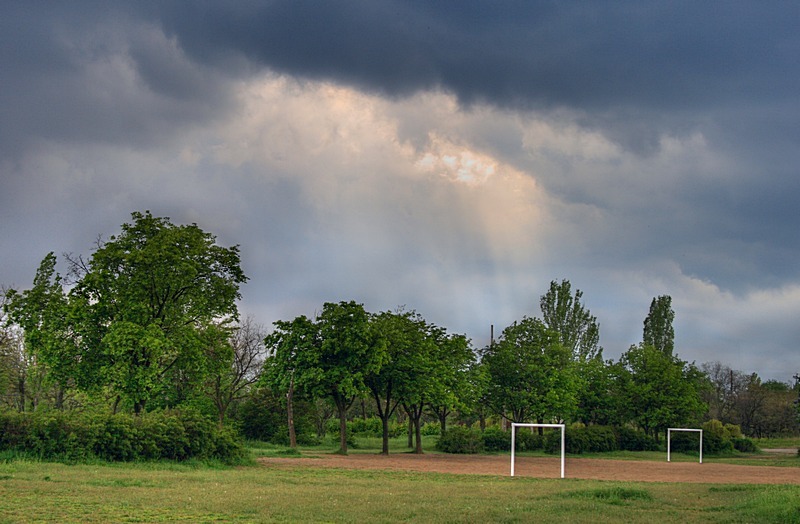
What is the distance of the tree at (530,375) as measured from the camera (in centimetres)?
6347

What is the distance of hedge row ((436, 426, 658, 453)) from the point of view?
59219 millimetres

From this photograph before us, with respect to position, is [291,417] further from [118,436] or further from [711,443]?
[711,443]

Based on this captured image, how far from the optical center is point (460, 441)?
59.1 m

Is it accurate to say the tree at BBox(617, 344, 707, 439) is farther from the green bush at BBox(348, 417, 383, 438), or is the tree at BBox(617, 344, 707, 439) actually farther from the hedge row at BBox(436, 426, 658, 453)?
the green bush at BBox(348, 417, 383, 438)

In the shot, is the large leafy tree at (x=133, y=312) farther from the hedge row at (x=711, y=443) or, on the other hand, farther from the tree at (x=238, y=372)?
the hedge row at (x=711, y=443)

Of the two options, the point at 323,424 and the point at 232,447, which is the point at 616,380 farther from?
the point at 232,447

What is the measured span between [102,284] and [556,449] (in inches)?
1508

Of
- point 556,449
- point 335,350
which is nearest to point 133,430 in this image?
point 335,350

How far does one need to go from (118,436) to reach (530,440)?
4096cm

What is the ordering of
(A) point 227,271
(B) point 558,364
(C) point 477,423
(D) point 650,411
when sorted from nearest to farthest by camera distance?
(A) point 227,271
(B) point 558,364
(D) point 650,411
(C) point 477,423

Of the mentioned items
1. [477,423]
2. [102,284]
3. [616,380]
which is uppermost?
[102,284]

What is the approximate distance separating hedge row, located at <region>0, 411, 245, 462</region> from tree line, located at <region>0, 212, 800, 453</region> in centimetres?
760

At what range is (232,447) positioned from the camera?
35062mm

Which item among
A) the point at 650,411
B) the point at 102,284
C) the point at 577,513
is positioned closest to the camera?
the point at 577,513
